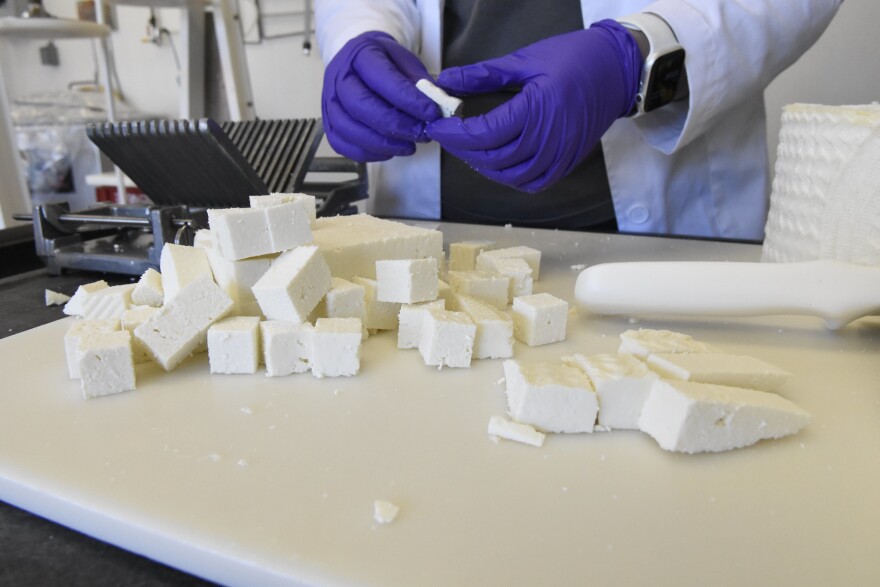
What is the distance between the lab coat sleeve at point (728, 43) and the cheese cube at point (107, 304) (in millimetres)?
975

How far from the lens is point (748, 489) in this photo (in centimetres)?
49

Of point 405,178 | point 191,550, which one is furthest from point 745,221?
point 191,550

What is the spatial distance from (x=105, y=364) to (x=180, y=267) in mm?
153

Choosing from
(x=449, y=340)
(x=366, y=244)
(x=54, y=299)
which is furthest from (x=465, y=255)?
(x=54, y=299)

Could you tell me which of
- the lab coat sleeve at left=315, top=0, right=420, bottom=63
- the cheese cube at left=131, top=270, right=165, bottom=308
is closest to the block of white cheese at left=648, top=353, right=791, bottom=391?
the cheese cube at left=131, top=270, right=165, bottom=308

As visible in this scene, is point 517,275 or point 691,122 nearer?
point 517,275

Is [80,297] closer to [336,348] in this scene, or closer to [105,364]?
[105,364]

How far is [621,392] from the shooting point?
563 millimetres

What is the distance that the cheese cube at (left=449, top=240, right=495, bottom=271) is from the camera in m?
0.99

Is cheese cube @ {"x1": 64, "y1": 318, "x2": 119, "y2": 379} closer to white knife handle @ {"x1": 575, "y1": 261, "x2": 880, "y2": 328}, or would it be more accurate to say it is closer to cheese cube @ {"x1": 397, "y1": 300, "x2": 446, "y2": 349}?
cheese cube @ {"x1": 397, "y1": 300, "x2": 446, "y2": 349}

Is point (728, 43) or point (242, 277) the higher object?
point (728, 43)

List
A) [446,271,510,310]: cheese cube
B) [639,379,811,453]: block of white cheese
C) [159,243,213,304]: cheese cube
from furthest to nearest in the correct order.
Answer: [446,271,510,310]: cheese cube
[159,243,213,304]: cheese cube
[639,379,811,453]: block of white cheese

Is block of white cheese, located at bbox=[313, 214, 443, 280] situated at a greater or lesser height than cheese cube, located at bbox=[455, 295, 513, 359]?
greater

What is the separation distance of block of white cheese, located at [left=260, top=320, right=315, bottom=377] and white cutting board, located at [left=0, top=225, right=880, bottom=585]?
0.05ft
